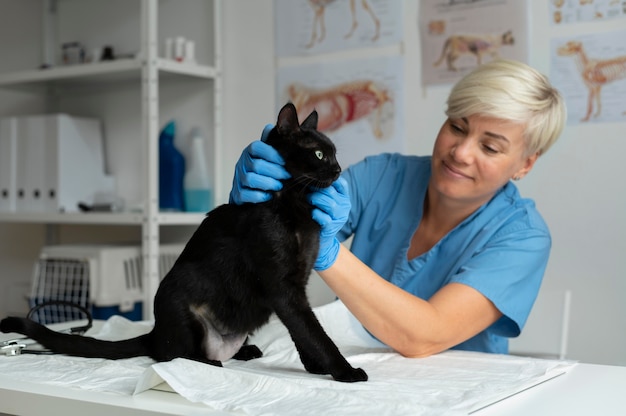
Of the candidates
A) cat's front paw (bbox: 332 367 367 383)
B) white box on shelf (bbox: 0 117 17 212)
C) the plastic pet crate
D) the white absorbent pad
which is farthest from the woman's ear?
white box on shelf (bbox: 0 117 17 212)

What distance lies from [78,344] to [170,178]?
1575 mm

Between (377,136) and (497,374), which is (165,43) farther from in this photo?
(497,374)

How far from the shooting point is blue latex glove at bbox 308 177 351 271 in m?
0.99

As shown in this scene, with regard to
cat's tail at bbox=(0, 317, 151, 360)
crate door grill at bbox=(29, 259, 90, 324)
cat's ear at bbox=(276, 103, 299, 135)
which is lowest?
crate door grill at bbox=(29, 259, 90, 324)

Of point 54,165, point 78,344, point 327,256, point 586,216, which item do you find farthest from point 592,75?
point 54,165

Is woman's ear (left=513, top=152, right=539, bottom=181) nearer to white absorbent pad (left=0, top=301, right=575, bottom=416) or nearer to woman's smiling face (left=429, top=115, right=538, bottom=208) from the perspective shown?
woman's smiling face (left=429, top=115, right=538, bottom=208)

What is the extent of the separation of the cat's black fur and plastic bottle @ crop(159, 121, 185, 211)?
1.56 meters

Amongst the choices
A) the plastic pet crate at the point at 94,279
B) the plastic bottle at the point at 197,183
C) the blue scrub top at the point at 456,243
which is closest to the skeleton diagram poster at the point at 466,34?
the blue scrub top at the point at 456,243

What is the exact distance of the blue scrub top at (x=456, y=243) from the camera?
4.30ft

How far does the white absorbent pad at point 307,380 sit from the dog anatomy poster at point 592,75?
41.1 inches

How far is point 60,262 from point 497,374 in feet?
6.07

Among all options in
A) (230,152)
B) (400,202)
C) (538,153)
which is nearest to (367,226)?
(400,202)

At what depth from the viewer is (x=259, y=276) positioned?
94 cm

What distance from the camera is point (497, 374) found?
38.9 inches
